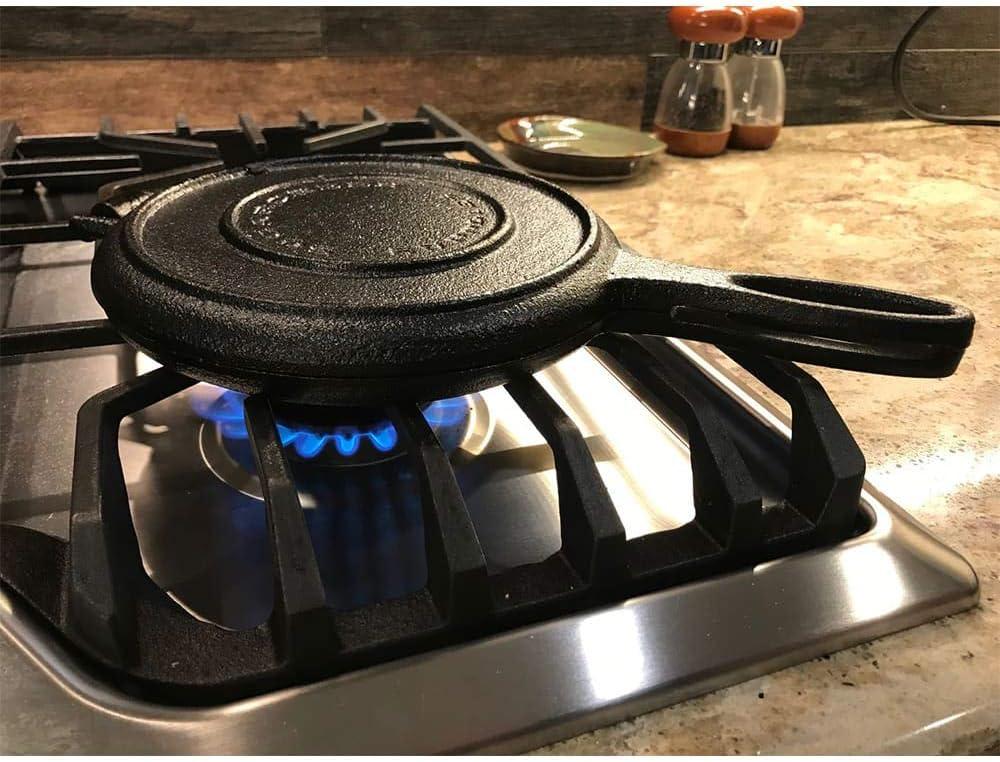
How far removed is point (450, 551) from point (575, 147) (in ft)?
2.33

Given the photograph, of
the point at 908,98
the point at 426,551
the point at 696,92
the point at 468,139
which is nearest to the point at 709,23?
the point at 696,92

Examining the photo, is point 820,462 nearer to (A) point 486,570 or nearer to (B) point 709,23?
(A) point 486,570

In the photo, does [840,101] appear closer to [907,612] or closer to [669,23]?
[669,23]

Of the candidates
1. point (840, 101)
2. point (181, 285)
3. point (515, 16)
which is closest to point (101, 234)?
point (181, 285)

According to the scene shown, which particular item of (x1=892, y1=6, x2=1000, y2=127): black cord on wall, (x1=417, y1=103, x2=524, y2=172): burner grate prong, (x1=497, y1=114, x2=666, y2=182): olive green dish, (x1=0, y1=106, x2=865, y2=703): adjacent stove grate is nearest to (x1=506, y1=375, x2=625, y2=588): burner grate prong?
(x1=0, y1=106, x2=865, y2=703): adjacent stove grate

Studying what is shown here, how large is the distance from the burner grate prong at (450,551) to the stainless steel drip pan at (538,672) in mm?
16

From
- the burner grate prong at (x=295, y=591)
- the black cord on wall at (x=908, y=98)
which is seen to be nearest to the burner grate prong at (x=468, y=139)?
the burner grate prong at (x=295, y=591)

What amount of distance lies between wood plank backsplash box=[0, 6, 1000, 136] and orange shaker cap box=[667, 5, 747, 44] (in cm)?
11

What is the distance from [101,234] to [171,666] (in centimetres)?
31

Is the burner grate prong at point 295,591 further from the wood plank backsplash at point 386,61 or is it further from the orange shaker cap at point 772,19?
the orange shaker cap at point 772,19

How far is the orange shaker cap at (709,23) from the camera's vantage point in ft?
3.00

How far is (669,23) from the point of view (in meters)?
0.97

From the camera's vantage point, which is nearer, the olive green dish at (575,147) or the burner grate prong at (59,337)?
the burner grate prong at (59,337)

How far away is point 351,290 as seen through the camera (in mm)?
377
